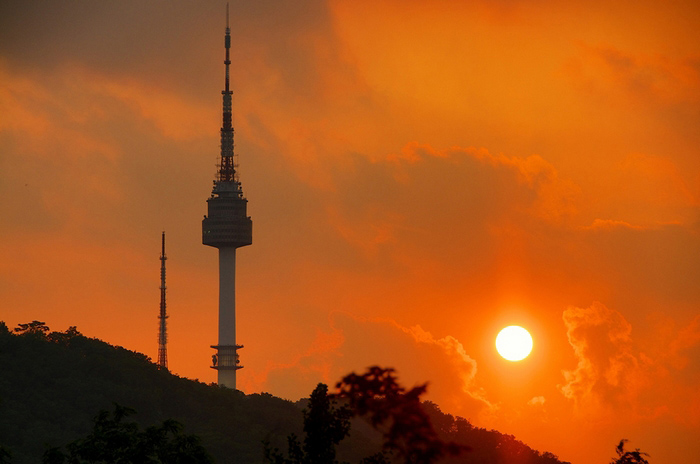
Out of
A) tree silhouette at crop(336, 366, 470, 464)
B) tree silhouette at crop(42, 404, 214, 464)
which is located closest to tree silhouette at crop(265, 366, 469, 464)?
tree silhouette at crop(336, 366, 470, 464)

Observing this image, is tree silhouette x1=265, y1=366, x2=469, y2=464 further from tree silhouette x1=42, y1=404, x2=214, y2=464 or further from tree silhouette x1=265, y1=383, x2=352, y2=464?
tree silhouette x1=42, y1=404, x2=214, y2=464

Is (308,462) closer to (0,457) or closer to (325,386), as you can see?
(325,386)

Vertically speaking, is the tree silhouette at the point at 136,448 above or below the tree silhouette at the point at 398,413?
above

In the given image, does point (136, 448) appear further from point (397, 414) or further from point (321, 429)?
point (397, 414)

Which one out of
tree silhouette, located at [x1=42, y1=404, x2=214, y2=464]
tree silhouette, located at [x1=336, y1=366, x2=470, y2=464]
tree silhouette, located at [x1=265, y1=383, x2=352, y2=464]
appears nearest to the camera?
tree silhouette, located at [x1=336, y1=366, x2=470, y2=464]

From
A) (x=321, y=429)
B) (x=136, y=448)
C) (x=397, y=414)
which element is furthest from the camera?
(x=136, y=448)

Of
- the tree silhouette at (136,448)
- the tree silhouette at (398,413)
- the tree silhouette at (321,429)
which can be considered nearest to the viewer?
the tree silhouette at (398,413)

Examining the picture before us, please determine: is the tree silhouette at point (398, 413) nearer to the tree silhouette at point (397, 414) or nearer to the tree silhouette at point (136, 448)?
the tree silhouette at point (397, 414)

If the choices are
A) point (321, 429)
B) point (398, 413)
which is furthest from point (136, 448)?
point (398, 413)

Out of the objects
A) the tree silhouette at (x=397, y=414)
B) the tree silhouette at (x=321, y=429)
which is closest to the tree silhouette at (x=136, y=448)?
the tree silhouette at (x=321, y=429)

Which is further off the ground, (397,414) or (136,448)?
(136,448)

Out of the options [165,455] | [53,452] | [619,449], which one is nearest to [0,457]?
[53,452]

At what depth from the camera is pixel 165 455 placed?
84938 mm

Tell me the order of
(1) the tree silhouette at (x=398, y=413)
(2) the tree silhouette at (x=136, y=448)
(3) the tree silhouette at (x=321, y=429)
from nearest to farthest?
1. (1) the tree silhouette at (x=398, y=413)
2. (3) the tree silhouette at (x=321, y=429)
3. (2) the tree silhouette at (x=136, y=448)
